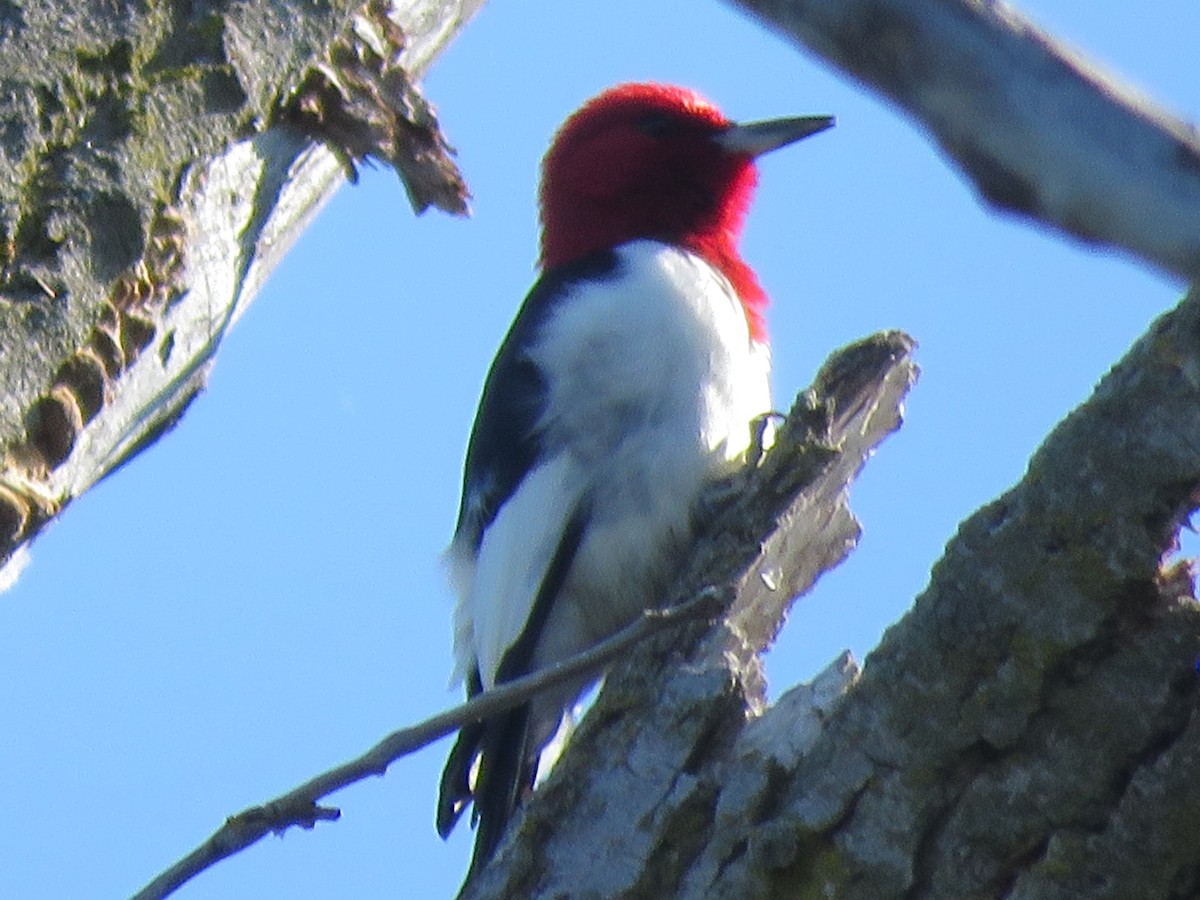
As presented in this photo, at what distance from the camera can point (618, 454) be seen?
366 cm

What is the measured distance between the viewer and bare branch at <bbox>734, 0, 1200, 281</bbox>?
625mm

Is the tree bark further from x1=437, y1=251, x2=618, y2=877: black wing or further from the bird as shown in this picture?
the bird

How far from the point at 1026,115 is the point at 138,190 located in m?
1.86

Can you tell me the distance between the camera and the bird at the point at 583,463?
3541 millimetres

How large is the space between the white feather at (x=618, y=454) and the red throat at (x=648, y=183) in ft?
1.76

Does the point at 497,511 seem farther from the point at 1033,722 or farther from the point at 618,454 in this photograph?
the point at 1033,722

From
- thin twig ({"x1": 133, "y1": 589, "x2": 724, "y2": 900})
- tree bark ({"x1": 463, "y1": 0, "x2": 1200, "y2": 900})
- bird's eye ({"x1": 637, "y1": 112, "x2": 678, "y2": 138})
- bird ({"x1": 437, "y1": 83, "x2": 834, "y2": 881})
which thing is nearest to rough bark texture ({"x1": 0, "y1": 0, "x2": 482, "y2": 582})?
thin twig ({"x1": 133, "y1": 589, "x2": 724, "y2": 900})

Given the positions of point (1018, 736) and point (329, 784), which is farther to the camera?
point (1018, 736)

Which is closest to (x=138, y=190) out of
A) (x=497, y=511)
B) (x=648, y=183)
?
(x=497, y=511)

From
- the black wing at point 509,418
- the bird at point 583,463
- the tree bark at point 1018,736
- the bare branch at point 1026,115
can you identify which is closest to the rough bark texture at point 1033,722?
the tree bark at point 1018,736

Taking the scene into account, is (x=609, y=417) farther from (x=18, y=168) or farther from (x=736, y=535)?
(x=18, y=168)

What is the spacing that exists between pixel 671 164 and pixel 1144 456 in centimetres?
280

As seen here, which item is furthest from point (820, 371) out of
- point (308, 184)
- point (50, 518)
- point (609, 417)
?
point (50, 518)

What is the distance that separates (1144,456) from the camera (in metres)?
2.06
